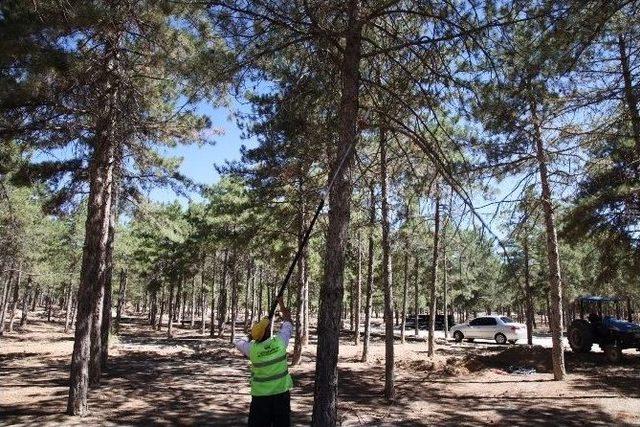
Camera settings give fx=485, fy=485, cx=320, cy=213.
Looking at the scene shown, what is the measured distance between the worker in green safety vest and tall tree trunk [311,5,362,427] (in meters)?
0.52

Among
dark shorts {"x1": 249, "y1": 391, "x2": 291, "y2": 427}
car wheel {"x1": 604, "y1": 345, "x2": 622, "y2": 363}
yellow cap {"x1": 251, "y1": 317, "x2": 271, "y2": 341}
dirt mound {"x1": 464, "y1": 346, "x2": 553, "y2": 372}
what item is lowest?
dirt mound {"x1": 464, "y1": 346, "x2": 553, "y2": 372}

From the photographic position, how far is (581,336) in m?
18.3

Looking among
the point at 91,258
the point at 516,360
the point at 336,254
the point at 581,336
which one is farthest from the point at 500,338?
the point at 336,254

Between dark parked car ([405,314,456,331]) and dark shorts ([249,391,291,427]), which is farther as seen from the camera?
dark parked car ([405,314,456,331])

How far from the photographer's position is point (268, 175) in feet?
52.3

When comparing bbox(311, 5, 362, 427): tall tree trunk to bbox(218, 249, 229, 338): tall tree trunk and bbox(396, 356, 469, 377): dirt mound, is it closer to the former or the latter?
bbox(396, 356, 469, 377): dirt mound

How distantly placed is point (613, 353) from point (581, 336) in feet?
6.07

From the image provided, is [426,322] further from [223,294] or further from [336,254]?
[336,254]

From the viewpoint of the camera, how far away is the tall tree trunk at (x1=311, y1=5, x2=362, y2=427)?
19.9 feet

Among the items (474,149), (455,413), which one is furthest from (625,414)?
(474,149)

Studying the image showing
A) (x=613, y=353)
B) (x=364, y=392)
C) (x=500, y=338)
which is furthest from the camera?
(x=500, y=338)

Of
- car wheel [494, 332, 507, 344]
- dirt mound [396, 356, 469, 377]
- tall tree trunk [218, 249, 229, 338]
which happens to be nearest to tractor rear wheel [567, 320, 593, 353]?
dirt mound [396, 356, 469, 377]

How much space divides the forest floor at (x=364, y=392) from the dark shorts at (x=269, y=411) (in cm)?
413

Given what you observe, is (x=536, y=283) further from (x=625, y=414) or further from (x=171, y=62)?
(x=171, y=62)
